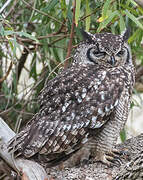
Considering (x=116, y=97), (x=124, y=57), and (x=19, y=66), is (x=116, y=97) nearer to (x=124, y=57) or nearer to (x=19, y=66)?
(x=124, y=57)

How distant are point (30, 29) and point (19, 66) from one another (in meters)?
0.33

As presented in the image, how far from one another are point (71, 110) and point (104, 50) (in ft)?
1.40

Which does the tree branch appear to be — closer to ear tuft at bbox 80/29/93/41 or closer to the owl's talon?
the owl's talon

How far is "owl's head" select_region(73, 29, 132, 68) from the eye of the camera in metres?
2.93

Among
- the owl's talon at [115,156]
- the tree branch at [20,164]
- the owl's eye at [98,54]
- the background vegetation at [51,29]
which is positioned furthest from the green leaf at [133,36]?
the tree branch at [20,164]

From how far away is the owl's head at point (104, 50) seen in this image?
2.93 metres

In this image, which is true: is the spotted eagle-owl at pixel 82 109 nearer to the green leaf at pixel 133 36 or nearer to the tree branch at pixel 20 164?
the green leaf at pixel 133 36

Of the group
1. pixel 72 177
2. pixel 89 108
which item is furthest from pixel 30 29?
pixel 72 177

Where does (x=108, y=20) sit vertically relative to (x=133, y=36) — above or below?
above

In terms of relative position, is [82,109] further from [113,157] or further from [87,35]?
[87,35]

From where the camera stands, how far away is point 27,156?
2.60 meters

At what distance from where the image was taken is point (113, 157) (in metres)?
2.94

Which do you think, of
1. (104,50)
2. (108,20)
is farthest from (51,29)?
(108,20)

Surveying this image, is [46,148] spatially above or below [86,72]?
below
